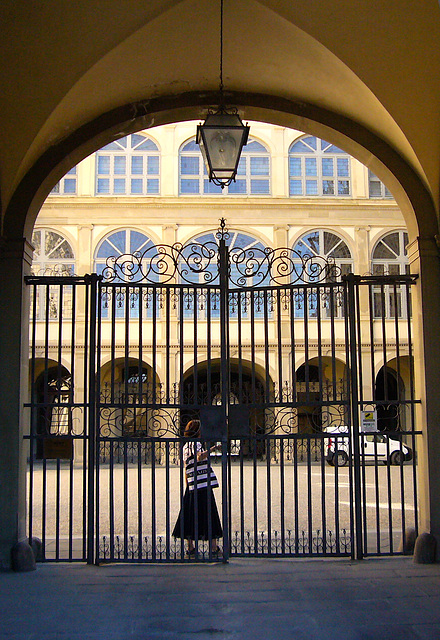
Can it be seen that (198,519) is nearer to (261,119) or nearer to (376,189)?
(261,119)

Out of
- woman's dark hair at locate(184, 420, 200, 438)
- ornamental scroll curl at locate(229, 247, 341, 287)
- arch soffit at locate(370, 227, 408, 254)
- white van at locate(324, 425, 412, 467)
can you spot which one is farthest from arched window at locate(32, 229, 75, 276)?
woman's dark hair at locate(184, 420, 200, 438)

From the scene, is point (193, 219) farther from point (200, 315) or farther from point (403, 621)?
point (403, 621)

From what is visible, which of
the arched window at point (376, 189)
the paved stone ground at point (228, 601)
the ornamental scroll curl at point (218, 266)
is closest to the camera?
the paved stone ground at point (228, 601)

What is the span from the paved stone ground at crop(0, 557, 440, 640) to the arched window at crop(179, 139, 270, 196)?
1761 centimetres

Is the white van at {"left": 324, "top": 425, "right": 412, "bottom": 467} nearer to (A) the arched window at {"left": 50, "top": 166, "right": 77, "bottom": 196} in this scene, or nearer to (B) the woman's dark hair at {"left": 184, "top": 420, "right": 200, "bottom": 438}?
(B) the woman's dark hair at {"left": 184, "top": 420, "right": 200, "bottom": 438}

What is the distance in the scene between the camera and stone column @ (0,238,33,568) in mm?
6453

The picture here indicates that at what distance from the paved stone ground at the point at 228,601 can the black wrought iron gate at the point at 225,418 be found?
1.30 feet

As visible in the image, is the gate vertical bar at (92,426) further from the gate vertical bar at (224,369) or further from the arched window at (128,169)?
the arched window at (128,169)

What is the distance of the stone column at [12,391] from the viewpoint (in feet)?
21.2

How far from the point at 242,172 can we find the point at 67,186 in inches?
245

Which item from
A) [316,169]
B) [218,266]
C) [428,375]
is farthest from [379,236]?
[218,266]

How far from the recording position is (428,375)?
674cm

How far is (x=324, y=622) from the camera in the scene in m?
4.85

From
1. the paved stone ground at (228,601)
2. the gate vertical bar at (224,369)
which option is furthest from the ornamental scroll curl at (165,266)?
the paved stone ground at (228,601)
